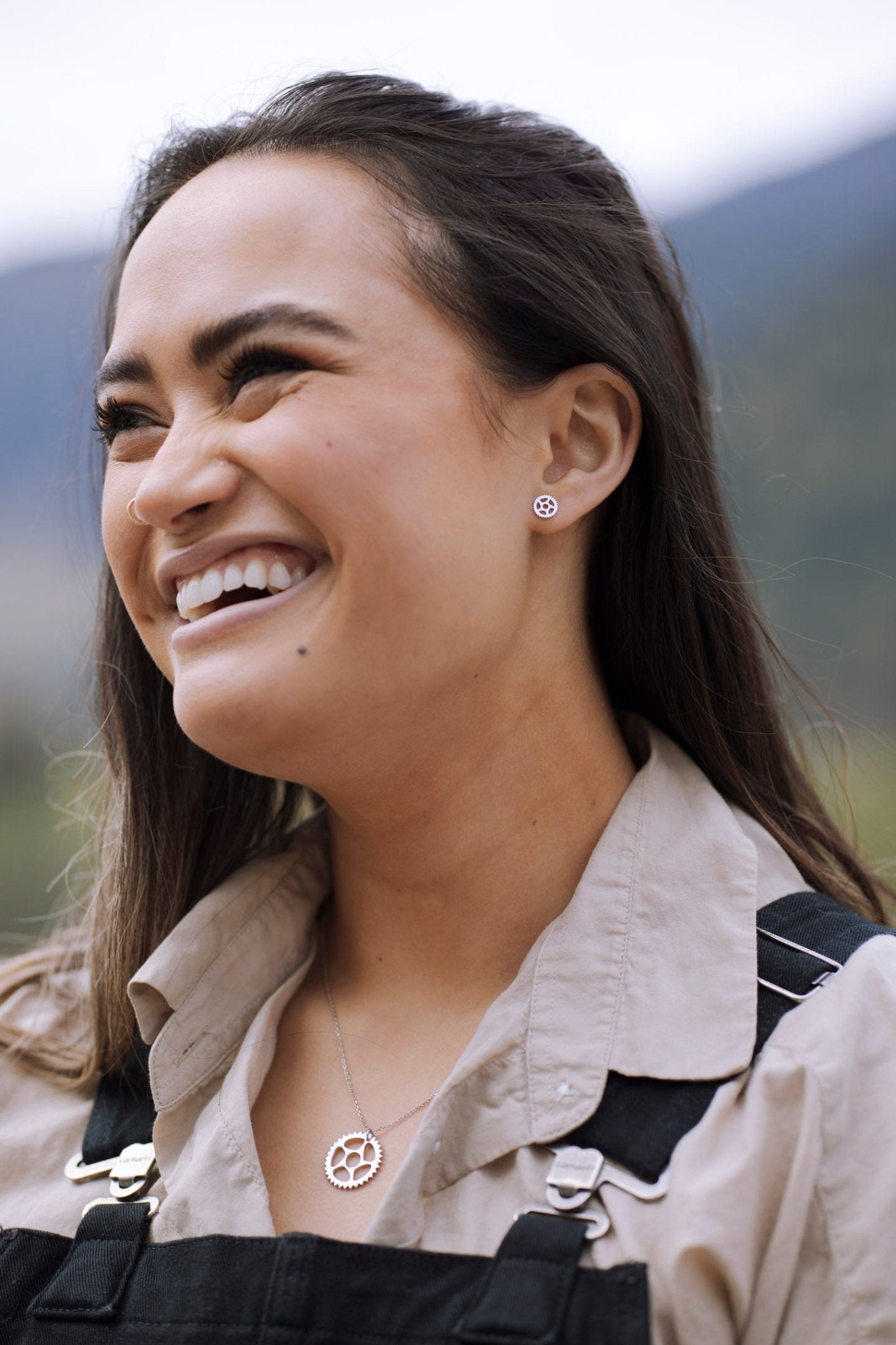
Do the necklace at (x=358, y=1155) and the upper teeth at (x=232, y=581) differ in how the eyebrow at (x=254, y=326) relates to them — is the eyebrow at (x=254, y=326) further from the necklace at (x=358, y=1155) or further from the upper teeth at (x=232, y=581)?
the necklace at (x=358, y=1155)

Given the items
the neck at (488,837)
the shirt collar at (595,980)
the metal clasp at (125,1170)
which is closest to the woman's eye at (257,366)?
the neck at (488,837)

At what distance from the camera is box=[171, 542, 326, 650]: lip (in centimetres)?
160

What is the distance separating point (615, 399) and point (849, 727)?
801 millimetres

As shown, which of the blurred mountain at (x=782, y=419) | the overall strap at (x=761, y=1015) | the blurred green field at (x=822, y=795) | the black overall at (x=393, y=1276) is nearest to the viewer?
the black overall at (x=393, y=1276)

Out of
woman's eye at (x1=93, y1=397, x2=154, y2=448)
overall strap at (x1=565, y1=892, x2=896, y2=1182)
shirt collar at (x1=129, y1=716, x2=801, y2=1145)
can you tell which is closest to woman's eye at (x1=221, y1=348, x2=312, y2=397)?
woman's eye at (x1=93, y1=397, x2=154, y2=448)

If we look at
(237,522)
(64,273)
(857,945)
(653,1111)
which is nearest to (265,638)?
(237,522)

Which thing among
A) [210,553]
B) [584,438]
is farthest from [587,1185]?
[584,438]

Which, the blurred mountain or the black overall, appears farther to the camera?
the blurred mountain

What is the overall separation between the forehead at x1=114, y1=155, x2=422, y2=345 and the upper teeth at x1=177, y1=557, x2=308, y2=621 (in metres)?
0.34

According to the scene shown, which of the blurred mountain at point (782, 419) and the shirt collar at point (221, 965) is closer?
the shirt collar at point (221, 965)

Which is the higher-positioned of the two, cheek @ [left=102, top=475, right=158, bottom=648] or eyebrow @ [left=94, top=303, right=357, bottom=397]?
eyebrow @ [left=94, top=303, right=357, bottom=397]

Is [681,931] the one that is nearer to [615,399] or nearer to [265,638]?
[265,638]

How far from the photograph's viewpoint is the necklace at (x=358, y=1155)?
1655mm

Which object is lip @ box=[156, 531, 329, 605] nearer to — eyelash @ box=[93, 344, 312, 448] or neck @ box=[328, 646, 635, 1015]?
eyelash @ box=[93, 344, 312, 448]
